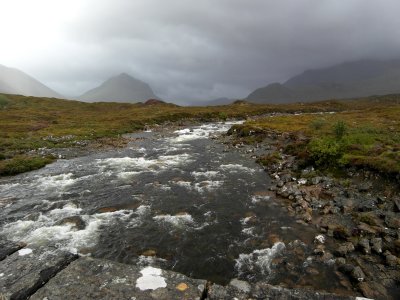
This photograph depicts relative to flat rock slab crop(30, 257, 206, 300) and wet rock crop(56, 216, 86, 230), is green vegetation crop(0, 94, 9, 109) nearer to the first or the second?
wet rock crop(56, 216, 86, 230)

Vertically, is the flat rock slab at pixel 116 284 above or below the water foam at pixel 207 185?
above

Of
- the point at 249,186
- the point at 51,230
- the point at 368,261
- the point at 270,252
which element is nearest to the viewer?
the point at 368,261

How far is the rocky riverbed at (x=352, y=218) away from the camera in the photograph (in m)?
13.7

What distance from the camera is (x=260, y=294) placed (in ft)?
28.2

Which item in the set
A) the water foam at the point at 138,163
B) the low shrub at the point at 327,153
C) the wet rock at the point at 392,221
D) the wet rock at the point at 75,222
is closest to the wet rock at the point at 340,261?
the wet rock at the point at 392,221

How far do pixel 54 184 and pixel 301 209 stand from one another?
842 inches

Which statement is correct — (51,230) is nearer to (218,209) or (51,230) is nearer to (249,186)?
(218,209)

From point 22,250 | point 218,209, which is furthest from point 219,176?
point 22,250

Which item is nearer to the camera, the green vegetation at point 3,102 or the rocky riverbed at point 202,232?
the rocky riverbed at point 202,232

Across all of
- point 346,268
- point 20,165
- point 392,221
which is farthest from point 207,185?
point 20,165

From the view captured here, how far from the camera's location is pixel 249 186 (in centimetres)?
2662

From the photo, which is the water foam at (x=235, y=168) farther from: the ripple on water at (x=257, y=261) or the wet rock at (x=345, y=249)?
the wet rock at (x=345, y=249)

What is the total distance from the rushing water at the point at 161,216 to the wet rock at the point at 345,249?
1820mm

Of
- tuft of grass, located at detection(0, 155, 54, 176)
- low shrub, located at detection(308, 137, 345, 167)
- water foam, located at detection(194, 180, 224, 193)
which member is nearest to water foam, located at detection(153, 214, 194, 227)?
water foam, located at detection(194, 180, 224, 193)
